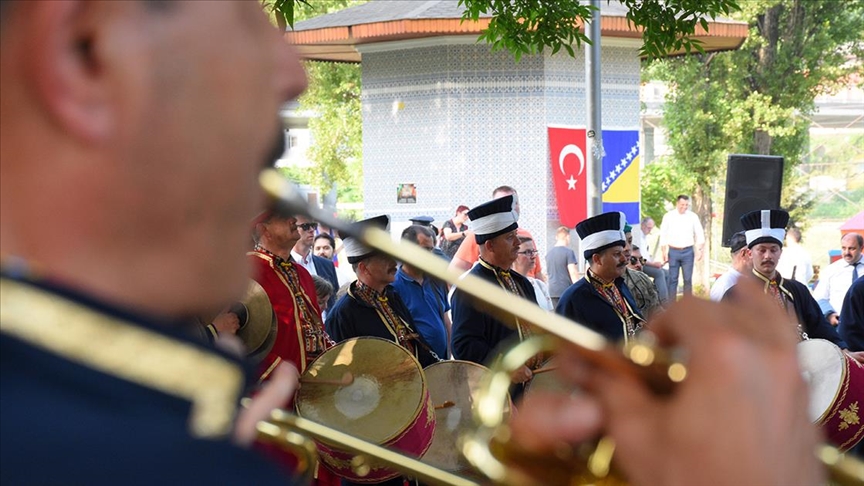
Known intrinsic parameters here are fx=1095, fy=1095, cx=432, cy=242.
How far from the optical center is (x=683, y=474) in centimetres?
85

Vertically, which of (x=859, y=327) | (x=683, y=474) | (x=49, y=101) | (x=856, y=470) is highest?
(x=49, y=101)

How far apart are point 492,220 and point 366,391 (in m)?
2.63

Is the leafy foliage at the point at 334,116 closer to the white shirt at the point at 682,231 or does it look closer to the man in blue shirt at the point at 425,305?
the white shirt at the point at 682,231

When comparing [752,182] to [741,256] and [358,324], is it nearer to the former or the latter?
[741,256]

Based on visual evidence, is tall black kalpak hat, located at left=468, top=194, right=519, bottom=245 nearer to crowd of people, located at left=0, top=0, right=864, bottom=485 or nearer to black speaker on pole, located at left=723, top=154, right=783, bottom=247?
crowd of people, located at left=0, top=0, right=864, bottom=485

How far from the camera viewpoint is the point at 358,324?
647 cm

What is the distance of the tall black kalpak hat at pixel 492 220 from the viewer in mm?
7492

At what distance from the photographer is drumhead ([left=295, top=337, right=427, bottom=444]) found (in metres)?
4.95

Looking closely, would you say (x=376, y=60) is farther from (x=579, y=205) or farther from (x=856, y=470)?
(x=856, y=470)

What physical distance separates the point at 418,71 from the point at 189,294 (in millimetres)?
15802

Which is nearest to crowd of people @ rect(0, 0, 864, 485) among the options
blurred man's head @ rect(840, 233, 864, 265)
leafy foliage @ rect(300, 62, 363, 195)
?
blurred man's head @ rect(840, 233, 864, 265)

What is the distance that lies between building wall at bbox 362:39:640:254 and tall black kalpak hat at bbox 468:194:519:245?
321 inches

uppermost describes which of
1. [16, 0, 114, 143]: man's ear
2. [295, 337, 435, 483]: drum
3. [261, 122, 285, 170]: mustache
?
[16, 0, 114, 143]: man's ear

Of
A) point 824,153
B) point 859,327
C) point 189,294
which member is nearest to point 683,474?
point 189,294
